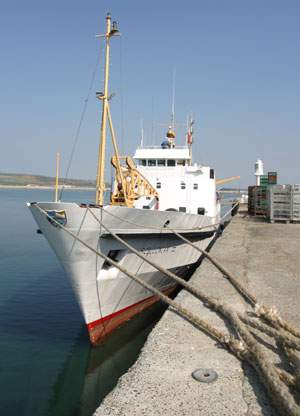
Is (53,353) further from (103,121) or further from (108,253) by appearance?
(103,121)

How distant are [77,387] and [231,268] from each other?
4.41m

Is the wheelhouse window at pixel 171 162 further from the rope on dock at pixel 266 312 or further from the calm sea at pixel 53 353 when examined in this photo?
the rope on dock at pixel 266 312

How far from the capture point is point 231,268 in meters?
8.89

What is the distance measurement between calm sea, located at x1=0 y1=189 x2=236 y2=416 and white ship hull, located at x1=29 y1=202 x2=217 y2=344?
24.1 inches

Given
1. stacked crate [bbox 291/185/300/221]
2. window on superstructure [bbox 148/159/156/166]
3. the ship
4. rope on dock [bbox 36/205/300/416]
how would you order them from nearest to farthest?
rope on dock [bbox 36/205/300/416]
the ship
window on superstructure [bbox 148/159/156/166]
stacked crate [bbox 291/185/300/221]

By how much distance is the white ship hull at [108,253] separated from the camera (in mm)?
9047

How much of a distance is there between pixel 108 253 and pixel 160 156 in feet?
25.3

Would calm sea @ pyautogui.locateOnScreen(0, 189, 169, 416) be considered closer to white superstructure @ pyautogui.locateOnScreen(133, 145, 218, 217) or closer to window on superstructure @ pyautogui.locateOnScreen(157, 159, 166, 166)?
white superstructure @ pyautogui.locateOnScreen(133, 145, 218, 217)

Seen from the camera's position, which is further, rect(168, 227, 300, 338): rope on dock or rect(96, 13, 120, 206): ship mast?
rect(96, 13, 120, 206): ship mast

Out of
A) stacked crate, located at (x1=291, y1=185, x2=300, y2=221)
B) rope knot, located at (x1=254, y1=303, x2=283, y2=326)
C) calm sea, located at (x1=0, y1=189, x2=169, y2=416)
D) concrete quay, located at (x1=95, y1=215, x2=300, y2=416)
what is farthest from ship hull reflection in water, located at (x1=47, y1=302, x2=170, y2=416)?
stacked crate, located at (x1=291, y1=185, x2=300, y2=221)

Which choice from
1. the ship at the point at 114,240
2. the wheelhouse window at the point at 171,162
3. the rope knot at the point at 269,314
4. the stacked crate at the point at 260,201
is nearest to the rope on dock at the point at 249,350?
the rope knot at the point at 269,314

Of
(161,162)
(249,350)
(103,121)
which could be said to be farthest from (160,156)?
(249,350)

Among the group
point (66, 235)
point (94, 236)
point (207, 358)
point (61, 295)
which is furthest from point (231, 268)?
point (61, 295)

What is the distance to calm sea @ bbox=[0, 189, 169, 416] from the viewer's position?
25.2 ft
